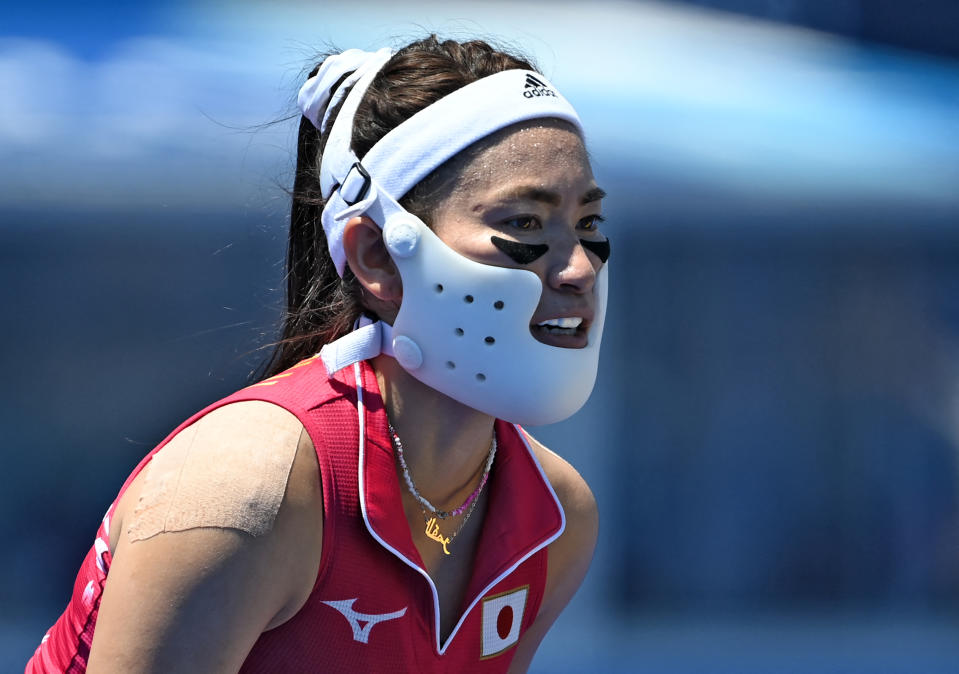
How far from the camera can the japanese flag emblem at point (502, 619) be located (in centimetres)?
165

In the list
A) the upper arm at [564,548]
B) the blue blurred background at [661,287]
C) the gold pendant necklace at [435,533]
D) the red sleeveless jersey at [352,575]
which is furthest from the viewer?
the blue blurred background at [661,287]

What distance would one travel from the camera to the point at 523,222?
1.46 meters

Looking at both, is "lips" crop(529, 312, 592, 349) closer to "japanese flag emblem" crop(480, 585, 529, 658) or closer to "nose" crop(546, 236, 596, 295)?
"nose" crop(546, 236, 596, 295)

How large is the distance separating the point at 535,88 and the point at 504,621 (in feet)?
2.70

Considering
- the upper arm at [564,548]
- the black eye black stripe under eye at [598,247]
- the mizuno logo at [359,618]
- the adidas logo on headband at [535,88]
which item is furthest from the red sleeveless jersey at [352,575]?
the adidas logo on headband at [535,88]

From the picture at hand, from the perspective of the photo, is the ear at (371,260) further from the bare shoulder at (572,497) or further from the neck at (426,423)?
the bare shoulder at (572,497)

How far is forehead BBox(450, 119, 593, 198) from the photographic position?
1.46 m

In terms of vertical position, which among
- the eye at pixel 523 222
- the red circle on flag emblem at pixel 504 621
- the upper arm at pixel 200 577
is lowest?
the red circle on flag emblem at pixel 504 621

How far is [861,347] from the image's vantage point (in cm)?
315

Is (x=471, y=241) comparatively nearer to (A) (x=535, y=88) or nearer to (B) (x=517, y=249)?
(B) (x=517, y=249)

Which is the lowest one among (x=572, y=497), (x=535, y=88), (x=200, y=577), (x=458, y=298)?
A: (x=572, y=497)

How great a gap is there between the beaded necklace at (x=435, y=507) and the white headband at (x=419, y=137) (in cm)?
30

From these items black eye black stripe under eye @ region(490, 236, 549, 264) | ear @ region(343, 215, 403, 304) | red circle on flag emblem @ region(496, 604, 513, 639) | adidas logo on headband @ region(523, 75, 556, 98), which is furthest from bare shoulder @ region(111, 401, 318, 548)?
adidas logo on headband @ region(523, 75, 556, 98)

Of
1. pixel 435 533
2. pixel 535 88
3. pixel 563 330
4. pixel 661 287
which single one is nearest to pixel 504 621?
pixel 435 533
